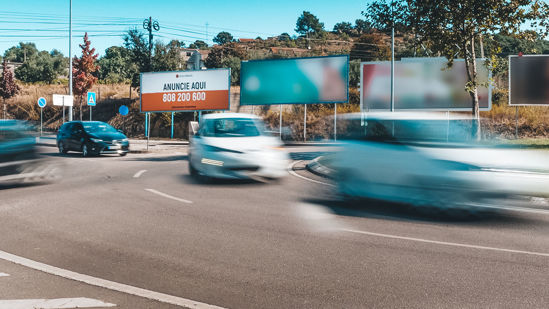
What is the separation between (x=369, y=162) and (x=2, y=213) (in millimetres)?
6690

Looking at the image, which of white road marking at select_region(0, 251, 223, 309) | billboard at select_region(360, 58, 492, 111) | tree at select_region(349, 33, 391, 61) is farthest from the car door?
tree at select_region(349, 33, 391, 61)

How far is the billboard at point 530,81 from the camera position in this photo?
1206 inches

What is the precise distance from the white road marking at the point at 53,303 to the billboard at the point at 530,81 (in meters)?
31.1

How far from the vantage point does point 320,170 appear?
1530 centimetres

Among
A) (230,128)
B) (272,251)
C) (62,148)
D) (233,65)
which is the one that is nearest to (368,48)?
(233,65)

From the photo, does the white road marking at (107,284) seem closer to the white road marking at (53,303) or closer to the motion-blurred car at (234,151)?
the white road marking at (53,303)

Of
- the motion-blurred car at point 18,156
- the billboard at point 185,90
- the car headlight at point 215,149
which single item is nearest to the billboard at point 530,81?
the billboard at point 185,90

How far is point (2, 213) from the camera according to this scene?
877 cm

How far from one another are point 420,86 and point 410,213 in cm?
2789

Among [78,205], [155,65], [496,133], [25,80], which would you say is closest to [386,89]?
[496,133]

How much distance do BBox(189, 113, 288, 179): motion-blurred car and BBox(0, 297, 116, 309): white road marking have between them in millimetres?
7864

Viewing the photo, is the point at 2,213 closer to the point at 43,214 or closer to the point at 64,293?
the point at 43,214

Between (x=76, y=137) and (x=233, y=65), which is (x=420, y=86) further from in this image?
(x=233, y=65)

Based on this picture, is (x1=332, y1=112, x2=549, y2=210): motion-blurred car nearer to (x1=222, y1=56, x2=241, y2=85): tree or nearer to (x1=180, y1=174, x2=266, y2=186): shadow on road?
(x1=180, y1=174, x2=266, y2=186): shadow on road
